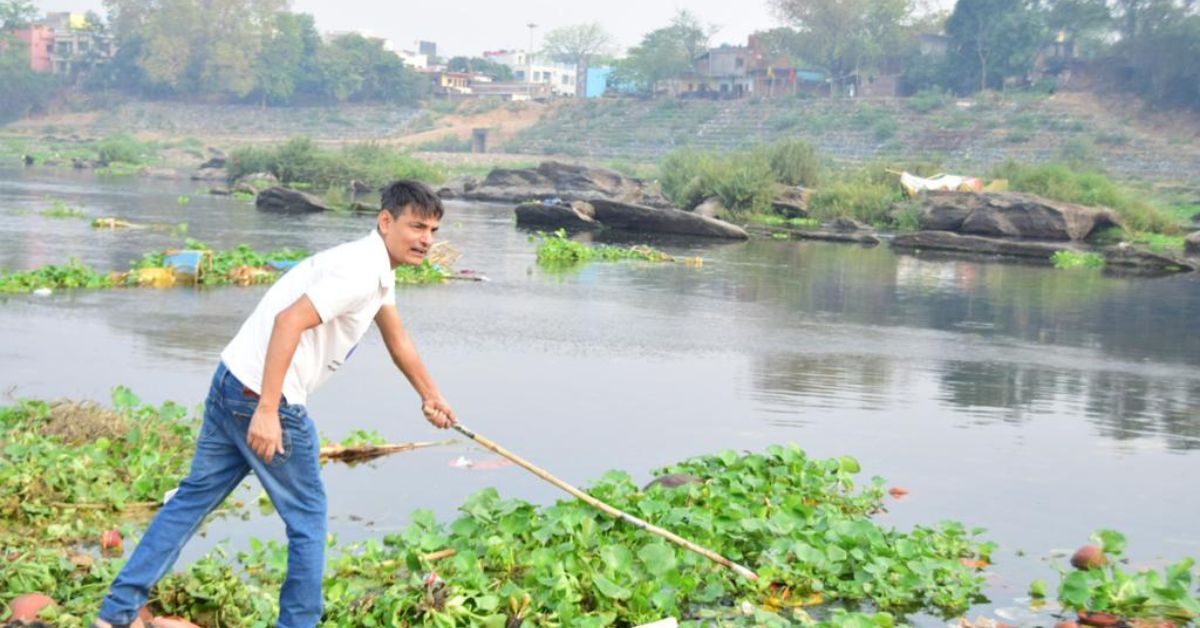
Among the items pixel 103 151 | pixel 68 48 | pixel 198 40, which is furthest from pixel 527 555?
pixel 68 48

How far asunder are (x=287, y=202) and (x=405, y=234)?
28.6 metres

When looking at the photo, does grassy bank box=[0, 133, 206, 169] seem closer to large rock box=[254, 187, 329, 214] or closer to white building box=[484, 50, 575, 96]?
large rock box=[254, 187, 329, 214]

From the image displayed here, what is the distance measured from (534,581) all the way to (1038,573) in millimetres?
2313

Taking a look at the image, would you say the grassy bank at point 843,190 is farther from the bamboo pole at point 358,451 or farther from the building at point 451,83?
the building at point 451,83

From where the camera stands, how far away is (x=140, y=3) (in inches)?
4360

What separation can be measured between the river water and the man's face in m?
1.80

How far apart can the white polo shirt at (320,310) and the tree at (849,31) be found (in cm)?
8128

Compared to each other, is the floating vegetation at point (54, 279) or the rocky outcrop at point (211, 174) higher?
the rocky outcrop at point (211, 174)

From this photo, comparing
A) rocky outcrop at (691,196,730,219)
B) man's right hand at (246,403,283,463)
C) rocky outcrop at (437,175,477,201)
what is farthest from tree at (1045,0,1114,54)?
man's right hand at (246,403,283,463)

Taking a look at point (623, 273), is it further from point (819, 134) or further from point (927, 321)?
point (819, 134)

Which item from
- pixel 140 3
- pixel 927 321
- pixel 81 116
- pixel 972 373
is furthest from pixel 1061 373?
pixel 140 3

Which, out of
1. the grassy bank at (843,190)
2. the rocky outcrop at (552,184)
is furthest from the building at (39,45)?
the grassy bank at (843,190)

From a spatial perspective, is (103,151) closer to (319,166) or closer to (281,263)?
(319,166)

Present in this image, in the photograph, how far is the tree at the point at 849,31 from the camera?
84.6 meters
